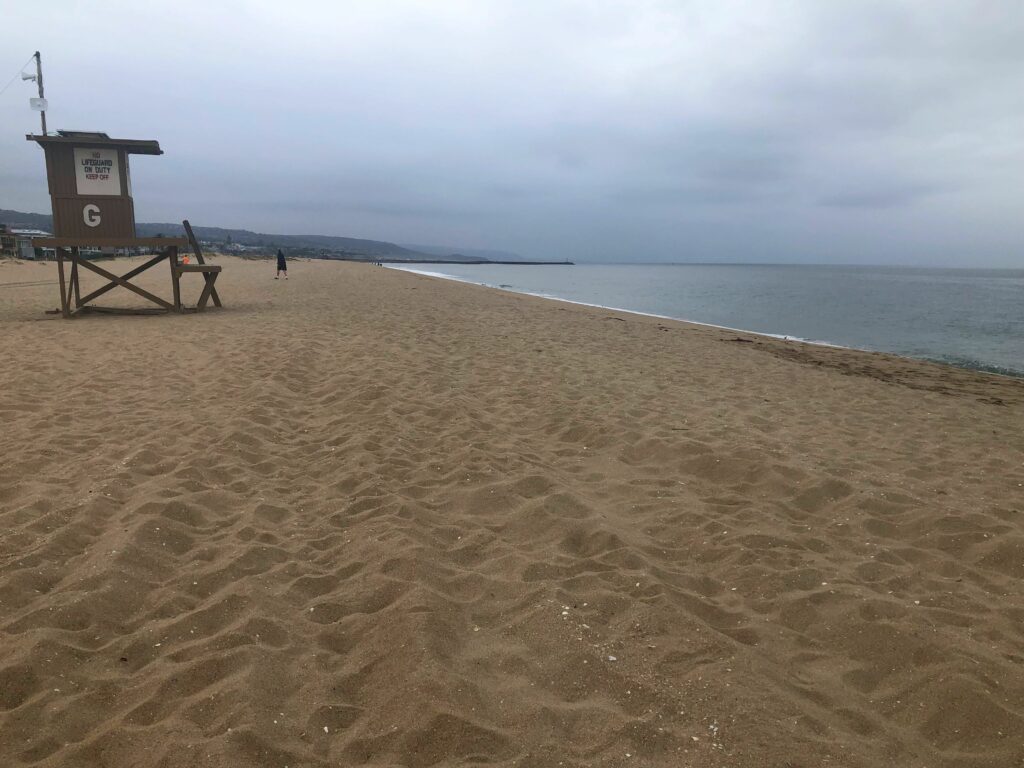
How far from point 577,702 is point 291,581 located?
1.61m

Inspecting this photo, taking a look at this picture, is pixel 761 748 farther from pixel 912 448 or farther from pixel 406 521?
pixel 912 448

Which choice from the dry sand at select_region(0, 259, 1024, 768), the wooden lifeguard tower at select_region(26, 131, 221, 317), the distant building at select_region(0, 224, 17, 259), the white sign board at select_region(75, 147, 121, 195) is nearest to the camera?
the dry sand at select_region(0, 259, 1024, 768)

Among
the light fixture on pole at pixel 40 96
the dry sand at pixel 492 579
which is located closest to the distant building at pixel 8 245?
the light fixture on pole at pixel 40 96

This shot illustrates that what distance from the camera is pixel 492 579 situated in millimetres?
3285

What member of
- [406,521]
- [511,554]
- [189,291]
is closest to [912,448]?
[511,554]

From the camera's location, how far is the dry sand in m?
2.25

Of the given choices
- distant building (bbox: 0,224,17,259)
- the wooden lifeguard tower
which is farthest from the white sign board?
distant building (bbox: 0,224,17,259)

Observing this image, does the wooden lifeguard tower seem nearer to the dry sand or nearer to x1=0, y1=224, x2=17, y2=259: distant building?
the dry sand

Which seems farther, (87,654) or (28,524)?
(28,524)

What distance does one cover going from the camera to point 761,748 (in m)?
2.19

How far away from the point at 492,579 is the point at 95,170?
41.9 feet

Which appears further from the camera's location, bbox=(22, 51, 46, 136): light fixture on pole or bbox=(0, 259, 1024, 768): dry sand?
bbox=(22, 51, 46, 136): light fixture on pole

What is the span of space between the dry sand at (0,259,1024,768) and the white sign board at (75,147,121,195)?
6.64m

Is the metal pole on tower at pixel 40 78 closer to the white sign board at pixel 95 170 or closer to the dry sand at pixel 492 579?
the white sign board at pixel 95 170
